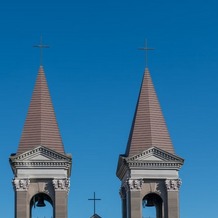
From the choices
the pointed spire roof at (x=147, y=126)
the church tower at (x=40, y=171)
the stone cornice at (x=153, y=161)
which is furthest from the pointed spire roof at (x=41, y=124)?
the pointed spire roof at (x=147, y=126)

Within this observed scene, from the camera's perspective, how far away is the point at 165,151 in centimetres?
7875

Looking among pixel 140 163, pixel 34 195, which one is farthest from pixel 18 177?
pixel 140 163

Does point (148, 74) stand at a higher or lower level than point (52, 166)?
higher

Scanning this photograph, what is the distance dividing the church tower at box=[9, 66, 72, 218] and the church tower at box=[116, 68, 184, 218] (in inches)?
166

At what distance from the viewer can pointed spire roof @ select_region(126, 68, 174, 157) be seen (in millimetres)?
79250

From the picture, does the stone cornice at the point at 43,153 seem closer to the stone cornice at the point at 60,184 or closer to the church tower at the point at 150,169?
the stone cornice at the point at 60,184

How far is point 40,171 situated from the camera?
7806cm

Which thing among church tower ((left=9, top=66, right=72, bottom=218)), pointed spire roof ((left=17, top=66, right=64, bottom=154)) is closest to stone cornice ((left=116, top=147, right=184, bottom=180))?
church tower ((left=9, top=66, right=72, bottom=218))

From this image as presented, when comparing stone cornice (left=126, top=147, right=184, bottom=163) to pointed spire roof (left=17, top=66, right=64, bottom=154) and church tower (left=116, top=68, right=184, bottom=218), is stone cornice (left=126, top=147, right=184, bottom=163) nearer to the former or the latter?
church tower (left=116, top=68, right=184, bottom=218)

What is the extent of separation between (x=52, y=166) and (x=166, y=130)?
8374 millimetres

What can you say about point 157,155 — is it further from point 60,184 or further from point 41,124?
point 41,124

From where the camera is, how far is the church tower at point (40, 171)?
77.6 m

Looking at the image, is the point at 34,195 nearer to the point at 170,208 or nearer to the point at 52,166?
the point at 52,166

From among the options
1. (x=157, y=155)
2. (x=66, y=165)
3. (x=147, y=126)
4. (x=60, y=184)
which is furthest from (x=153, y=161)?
(x=60, y=184)
